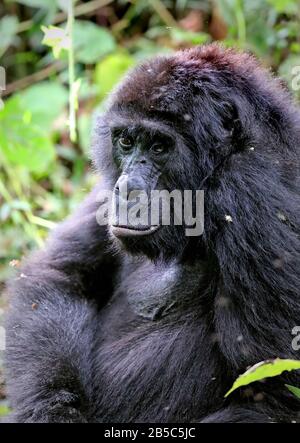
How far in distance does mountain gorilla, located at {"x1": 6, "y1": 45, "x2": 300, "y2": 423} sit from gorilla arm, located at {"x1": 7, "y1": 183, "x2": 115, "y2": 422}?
0.01 m

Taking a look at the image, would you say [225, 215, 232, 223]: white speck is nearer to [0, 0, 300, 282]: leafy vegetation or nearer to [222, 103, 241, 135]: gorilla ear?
[222, 103, 241, 135]: gorilla ear

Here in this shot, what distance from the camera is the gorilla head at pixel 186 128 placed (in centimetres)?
396

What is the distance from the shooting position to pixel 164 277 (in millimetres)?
4391

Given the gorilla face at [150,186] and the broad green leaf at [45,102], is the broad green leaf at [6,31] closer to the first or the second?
the broad green leaf at [45,102]

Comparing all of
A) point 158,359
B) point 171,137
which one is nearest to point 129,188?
point 171,137

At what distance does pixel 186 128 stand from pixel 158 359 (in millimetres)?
1151

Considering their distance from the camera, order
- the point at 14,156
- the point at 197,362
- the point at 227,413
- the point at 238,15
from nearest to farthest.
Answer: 1. the point at 227,413
2. the point at 197,362
3. the point at 14,156
4. the point at 238,15

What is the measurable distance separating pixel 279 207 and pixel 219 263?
0.38 meters

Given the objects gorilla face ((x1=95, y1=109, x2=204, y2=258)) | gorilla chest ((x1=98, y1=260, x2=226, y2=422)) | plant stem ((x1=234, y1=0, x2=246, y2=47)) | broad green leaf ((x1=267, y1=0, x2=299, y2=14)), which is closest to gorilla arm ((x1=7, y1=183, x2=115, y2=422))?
gorilla chest ((x1=98, y1=260, x2=226, y2=422))

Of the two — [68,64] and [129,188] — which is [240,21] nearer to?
[68,64]

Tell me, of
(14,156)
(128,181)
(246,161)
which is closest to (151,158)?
(128,181)

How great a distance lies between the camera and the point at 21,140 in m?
6.08

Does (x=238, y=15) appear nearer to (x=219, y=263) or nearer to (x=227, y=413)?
(x=219, y=263)

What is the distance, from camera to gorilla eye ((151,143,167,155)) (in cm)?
410
